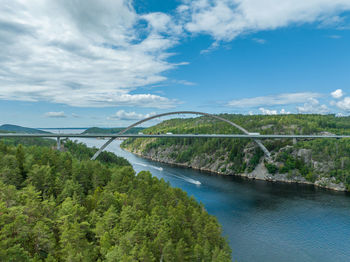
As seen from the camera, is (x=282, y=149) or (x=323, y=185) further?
(x=282, y=149)

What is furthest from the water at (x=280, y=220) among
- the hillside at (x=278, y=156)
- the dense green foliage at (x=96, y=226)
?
the dense green foliage at (x=96, y=226)

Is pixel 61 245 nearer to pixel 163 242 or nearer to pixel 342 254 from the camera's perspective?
pixel 163 242

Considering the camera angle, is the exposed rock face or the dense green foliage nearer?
the dense green foliage

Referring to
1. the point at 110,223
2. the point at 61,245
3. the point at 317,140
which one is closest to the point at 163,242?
the point at 110,223

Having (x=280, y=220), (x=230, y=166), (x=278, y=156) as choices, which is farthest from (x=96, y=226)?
(x=230, y=166)

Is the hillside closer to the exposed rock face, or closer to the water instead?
the exposed rock face

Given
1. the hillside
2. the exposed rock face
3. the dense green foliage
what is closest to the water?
the exposed rock face
